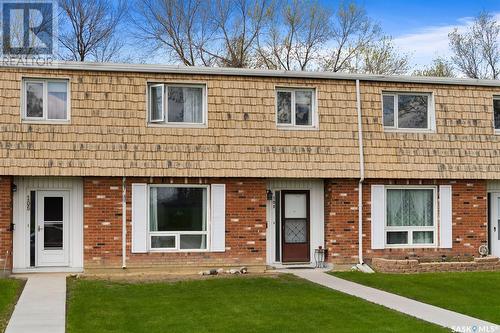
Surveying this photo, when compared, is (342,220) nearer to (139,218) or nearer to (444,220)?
(444,220)

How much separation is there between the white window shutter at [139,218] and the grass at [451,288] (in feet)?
14.8

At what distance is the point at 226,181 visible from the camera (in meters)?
17.7

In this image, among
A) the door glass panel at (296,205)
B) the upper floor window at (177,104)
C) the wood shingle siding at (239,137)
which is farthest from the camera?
the door glass panel at (296,205)

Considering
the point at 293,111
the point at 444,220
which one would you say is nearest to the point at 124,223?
the point at 293,111

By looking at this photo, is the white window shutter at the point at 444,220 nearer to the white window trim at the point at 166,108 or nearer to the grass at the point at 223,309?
the grass at the point at 223,309

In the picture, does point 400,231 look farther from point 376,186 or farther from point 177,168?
point 177,168

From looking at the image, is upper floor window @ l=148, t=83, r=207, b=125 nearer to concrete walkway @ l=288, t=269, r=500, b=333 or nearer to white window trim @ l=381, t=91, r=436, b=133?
concrete walkway @ l=288, t=269, r=500, b=333

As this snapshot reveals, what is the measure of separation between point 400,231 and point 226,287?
18.8 ft

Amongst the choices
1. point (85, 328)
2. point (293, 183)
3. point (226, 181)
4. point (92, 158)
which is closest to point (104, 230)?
point (92, 158)

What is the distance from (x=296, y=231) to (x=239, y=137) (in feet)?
9.29

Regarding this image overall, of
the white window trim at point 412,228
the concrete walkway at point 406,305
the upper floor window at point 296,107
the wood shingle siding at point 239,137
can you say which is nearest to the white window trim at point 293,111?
the upper floor window at point 296,107

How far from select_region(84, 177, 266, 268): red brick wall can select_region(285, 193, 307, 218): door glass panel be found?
0.93 m

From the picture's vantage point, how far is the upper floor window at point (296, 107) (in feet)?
60.0

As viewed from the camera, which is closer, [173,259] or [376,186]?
[173,259]
